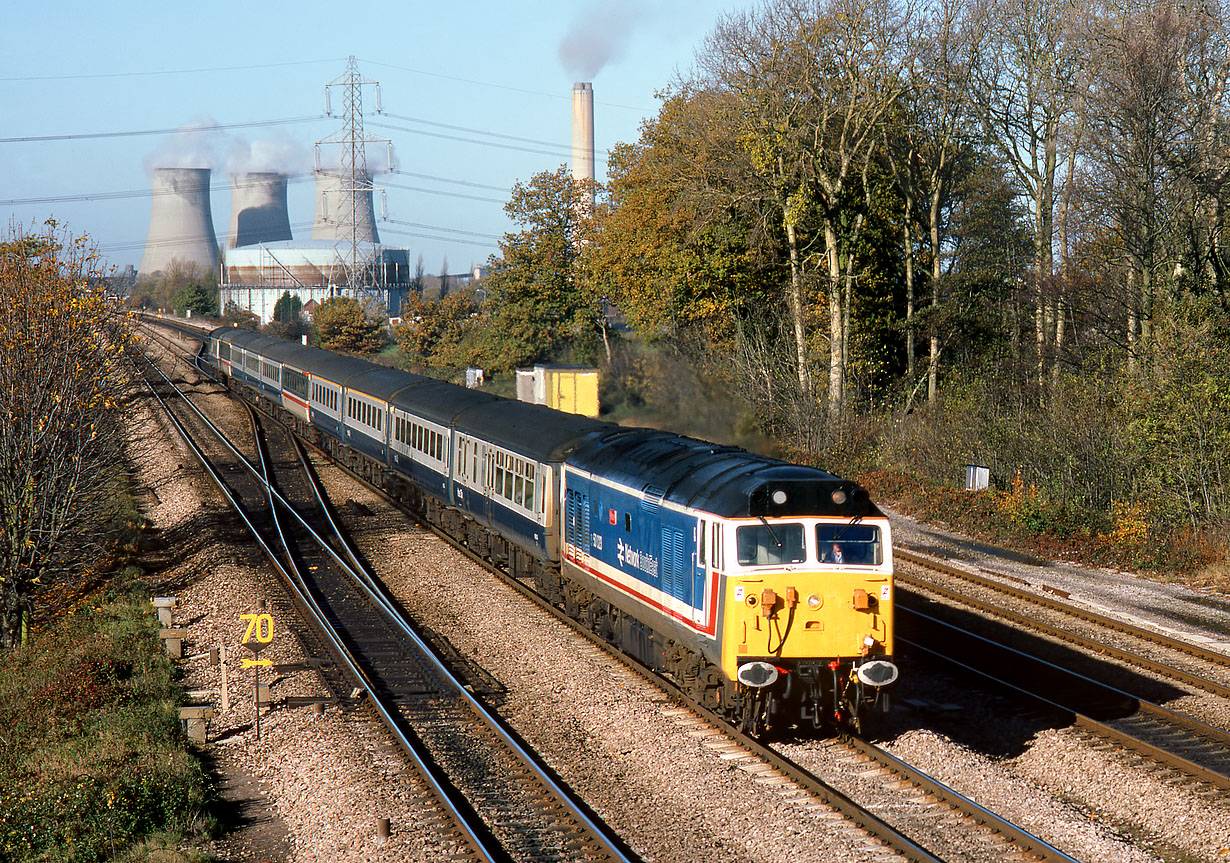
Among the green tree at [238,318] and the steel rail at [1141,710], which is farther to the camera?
the green tree at [238,318]

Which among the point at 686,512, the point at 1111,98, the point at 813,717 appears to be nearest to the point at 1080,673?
the point at 813,717

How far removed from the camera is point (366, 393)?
34094mm

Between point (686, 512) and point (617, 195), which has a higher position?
point (617, 195)

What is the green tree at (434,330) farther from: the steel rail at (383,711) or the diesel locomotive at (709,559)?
the diesel locomotive at (709,559)

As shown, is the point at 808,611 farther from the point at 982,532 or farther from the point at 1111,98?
the point at 1111,98

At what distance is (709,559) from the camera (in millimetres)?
13203

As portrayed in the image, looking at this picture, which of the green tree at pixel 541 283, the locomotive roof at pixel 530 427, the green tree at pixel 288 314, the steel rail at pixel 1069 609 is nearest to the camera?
the steel rail at pixel 1069 609

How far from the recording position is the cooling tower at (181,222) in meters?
134

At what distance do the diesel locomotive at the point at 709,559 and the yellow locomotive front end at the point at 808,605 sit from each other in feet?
0.05

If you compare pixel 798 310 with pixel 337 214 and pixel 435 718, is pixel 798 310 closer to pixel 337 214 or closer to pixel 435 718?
pixel 435 718

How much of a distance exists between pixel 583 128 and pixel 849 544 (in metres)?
111

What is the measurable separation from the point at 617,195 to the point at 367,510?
23.3 meters

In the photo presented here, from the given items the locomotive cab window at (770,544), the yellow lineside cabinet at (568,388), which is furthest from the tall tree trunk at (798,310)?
the locomotive cab window at (770,544)

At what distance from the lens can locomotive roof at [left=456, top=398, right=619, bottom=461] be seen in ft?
65.1
